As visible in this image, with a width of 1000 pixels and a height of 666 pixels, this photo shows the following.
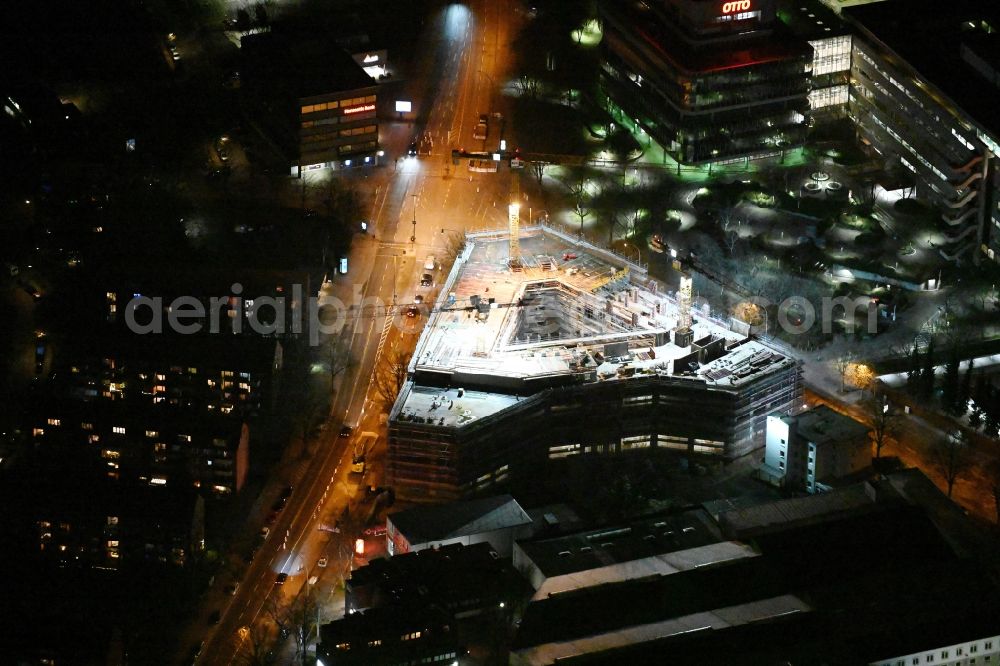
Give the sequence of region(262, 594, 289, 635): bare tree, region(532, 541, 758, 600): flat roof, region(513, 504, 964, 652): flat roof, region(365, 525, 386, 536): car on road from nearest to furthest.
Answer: region(513, 504, 964, 652): flat roof < region(532, 541, 758, 600): flat roof < region(262, 594, 289, 635): bare tree < region(365, 525, 386, 536): car on road

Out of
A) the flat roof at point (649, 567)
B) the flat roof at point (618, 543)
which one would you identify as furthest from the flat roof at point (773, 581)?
the flat roof at point (618, 543)

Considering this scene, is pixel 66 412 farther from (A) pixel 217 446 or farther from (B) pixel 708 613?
(B) pixel 708 613

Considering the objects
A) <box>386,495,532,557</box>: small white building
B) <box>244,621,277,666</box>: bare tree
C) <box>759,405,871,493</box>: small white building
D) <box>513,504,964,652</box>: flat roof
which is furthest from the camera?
<box>759,405,871,493</box>: small white building

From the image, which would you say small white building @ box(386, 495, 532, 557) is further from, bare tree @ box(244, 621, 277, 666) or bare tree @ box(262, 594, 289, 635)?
bare tree @ box(244, 621, 277, 666)

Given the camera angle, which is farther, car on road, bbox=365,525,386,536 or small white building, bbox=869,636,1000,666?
car on road, bbox=365,525,386,536

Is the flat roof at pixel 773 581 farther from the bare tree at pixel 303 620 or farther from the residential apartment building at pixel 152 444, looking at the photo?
the residential apartment building at pixel 152 444

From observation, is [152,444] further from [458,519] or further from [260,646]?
[458,519]

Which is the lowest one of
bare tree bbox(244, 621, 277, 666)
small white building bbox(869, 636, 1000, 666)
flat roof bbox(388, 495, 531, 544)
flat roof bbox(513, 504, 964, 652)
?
bare tree bbox(244, 621, 277, 666)

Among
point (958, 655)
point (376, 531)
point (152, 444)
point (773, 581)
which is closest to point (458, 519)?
point (376, 531)

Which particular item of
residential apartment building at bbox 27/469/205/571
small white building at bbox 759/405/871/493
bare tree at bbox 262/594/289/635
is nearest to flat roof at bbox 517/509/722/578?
small white building at bbox 759/405/871/493
